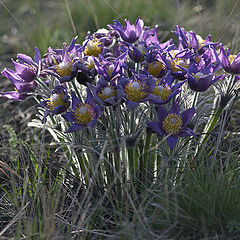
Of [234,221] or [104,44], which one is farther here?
[104,44]

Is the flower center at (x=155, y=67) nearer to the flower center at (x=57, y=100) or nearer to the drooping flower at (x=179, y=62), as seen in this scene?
the drooping flower at (x=179, y=62)

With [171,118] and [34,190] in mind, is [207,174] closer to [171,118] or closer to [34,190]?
[171,118]

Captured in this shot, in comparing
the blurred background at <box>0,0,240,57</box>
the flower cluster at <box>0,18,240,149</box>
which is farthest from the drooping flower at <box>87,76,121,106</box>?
the blurred background at <box>0,0,240,57</box>

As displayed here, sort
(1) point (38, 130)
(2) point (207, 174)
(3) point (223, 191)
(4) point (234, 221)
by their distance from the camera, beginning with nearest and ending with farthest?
(4) point (234, 221), (3) point (223, 191), (2) point (207, 174), (1) point (38, 130)

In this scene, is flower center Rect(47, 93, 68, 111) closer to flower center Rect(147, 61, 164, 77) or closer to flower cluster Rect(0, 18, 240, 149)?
flower cluster Rect(0, 18, 240, 149)

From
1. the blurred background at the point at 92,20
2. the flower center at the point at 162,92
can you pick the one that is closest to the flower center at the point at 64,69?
the flower center at the point at 162,92

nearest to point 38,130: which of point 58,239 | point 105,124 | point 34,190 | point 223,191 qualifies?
point 34,190

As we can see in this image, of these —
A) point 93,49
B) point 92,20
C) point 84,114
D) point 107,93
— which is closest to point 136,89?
point 107,93
